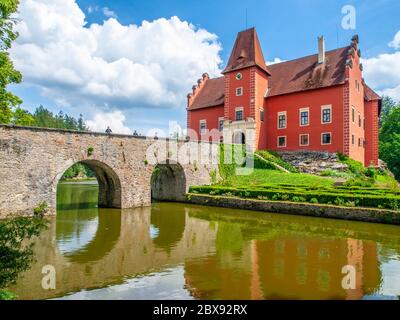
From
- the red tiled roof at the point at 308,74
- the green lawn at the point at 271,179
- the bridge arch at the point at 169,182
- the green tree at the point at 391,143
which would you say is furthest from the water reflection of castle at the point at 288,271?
the green tree at the point at 391,143

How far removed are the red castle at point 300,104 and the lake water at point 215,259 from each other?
17171 millimetres

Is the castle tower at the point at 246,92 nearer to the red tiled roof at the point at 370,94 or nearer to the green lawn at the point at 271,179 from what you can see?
the green lawn at the point at 271,179

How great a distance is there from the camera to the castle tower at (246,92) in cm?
3178

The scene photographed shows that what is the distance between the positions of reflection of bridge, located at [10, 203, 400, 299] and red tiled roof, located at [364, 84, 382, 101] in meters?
24.9

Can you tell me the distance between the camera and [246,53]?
33188mm

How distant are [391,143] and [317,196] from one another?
31.6m

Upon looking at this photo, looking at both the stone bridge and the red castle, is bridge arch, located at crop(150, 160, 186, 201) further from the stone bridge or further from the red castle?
the red castle

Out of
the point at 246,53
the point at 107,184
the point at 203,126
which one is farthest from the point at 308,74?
the point at 107,184

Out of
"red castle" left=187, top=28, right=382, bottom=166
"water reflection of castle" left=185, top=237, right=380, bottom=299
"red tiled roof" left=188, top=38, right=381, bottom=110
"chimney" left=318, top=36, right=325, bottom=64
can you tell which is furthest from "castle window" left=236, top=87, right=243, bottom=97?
"water reflection of castle" left=185, top=237, right=380, bottom=299

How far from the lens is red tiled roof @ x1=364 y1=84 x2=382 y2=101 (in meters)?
33.8

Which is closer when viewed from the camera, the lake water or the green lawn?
the lake water

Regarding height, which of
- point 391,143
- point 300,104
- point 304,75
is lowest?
point 391,143

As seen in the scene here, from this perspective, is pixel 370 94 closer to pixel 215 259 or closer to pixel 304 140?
pixel 304 140
